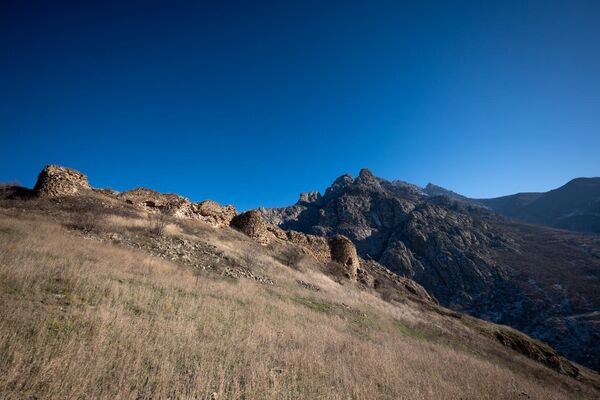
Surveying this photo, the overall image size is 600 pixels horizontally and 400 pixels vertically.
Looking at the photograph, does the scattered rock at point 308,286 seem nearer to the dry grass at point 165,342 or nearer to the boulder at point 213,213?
the dry grass at point 165,342

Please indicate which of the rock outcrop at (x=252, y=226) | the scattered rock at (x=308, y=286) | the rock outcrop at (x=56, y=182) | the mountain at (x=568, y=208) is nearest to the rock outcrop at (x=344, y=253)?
the rock outcrop at (x=252, y=226)

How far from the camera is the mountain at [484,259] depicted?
187 ft

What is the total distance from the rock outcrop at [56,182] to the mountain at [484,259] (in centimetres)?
6640

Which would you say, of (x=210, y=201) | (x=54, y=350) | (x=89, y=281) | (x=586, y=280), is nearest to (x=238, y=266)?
(x=89, y=281)

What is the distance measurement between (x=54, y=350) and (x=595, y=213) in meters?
203

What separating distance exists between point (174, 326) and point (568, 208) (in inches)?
8702

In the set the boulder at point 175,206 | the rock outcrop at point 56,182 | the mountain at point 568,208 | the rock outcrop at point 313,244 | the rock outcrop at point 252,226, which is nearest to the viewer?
the rock outcrop at point 56,182

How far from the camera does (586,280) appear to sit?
67312mm

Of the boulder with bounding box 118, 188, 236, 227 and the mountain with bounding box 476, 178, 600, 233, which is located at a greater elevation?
the mountain with bounding box 476, 178, 600, 233

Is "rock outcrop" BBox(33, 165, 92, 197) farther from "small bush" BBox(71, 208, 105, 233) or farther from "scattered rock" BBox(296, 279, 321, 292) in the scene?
"scattered rock" BBox(296, 279, 321, 292)

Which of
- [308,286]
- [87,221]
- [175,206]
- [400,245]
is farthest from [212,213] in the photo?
[400,245]

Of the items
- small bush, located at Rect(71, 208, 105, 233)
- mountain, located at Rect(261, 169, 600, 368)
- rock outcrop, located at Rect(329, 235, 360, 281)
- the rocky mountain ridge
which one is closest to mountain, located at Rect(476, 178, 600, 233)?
mountain, located at Rect(261, 169, 600, 368)

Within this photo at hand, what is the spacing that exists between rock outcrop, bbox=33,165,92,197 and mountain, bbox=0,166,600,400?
88mm

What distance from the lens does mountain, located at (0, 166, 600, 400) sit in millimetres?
4902
